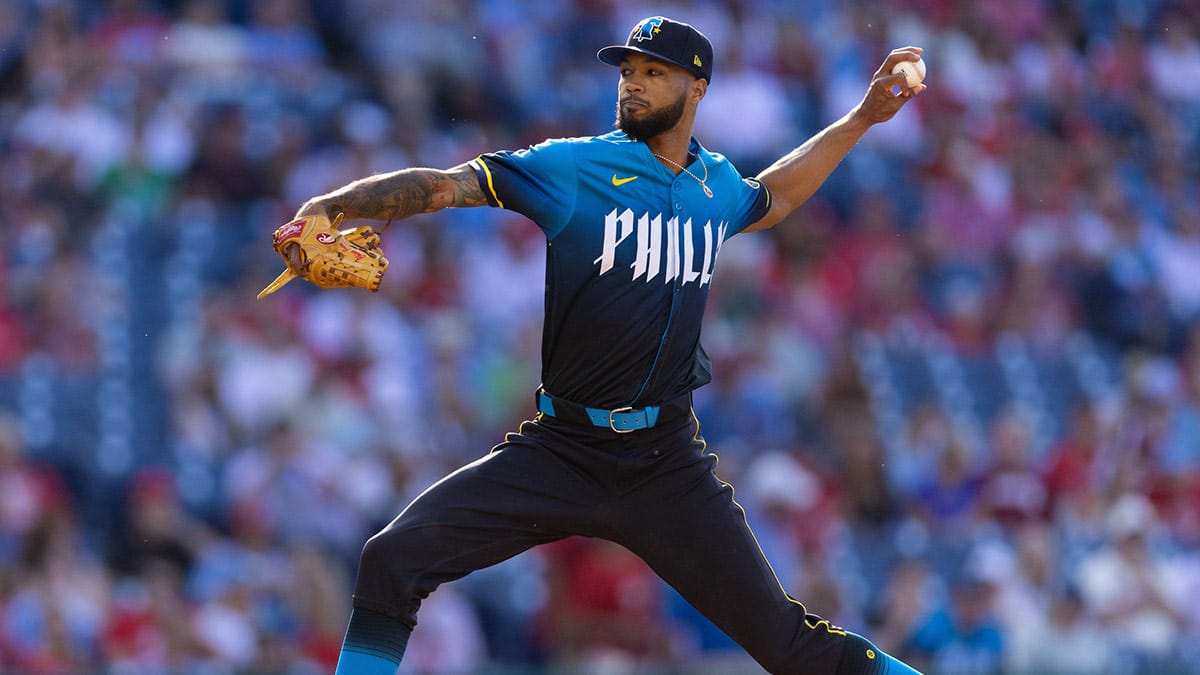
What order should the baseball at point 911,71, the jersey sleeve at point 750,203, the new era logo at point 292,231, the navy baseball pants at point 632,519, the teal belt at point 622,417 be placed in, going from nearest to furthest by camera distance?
1. the new era logo at point 292,231
2. the navy baseball pants at point 632,519
3. the teal belt at point 622,417
4. the jersey sleeve at point 750,203
5. the baseball at point 911,71

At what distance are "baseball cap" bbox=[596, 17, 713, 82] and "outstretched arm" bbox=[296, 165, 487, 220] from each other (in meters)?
0.71

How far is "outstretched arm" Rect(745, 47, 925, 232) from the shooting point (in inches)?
242

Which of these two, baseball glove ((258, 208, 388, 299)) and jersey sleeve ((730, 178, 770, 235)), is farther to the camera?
jersey sleeve ((730, 178, 770, 235))

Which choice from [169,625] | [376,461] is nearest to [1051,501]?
[376,461]

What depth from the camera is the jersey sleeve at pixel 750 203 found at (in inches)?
234

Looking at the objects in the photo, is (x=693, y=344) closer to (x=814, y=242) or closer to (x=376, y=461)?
(x=376, y=461)

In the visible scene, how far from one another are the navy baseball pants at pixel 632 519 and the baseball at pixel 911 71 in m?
1.42

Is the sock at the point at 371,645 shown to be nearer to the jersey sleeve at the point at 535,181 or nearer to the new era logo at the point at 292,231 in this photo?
the new era logo at the point at 292,231

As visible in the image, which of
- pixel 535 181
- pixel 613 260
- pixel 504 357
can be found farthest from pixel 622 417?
pixel 504 357

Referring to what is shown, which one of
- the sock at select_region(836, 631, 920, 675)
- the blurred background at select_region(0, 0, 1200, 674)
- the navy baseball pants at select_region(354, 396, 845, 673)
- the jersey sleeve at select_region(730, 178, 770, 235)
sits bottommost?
the sock at select_region(836, 631, 920, 675)

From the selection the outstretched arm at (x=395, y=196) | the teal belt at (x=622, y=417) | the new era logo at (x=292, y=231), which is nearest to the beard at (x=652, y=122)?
the outstretched arm at (x=395, y=196)

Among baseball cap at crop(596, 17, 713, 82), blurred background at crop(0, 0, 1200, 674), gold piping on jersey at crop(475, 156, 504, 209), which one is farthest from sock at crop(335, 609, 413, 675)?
blurred background at crop(0, 0, 1200, 674)

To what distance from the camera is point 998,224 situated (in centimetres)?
1427

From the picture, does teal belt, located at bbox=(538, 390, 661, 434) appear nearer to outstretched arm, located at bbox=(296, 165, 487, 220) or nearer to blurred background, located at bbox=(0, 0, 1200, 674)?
outstretched arm, located at bbox=(296, 165, 487, 220)
